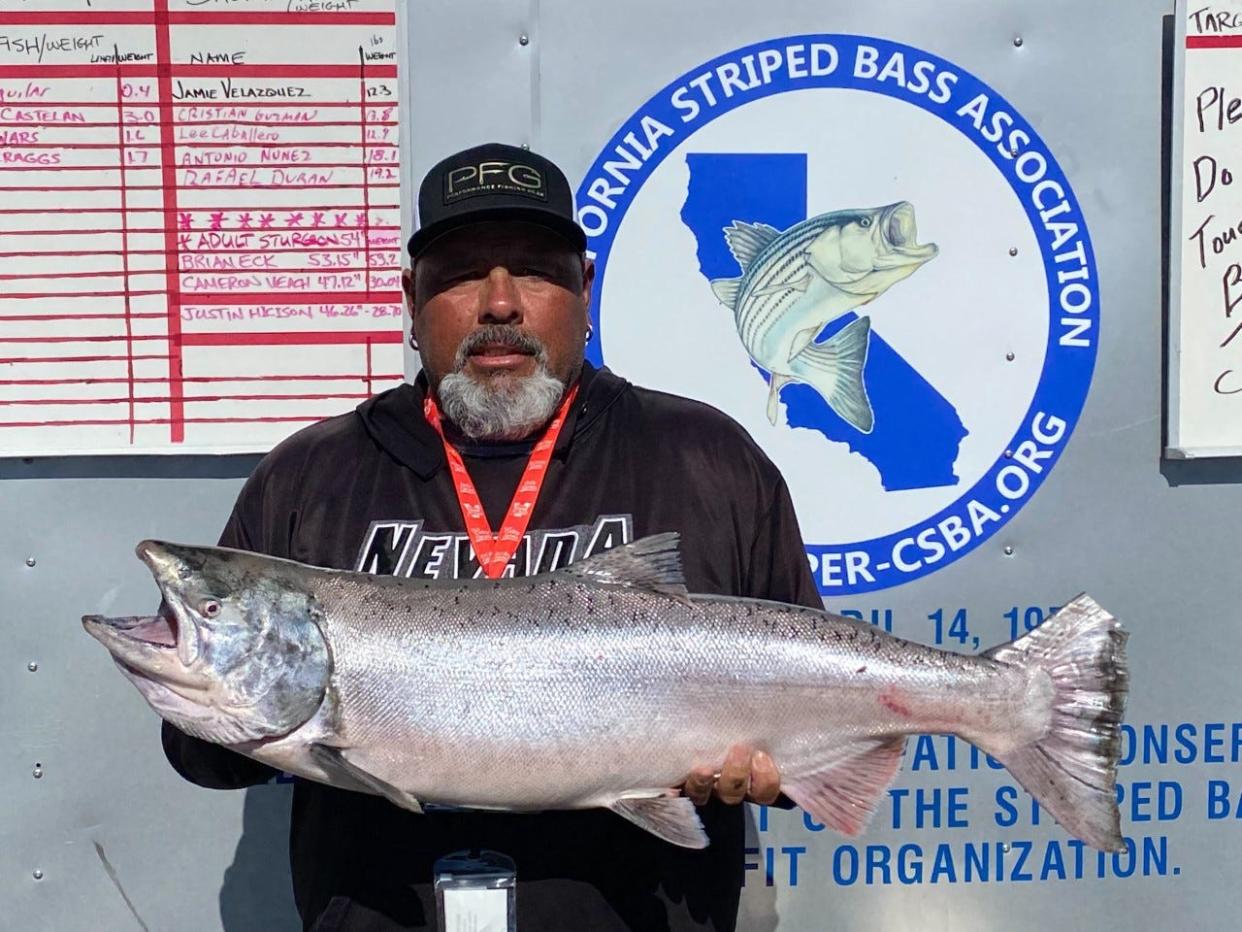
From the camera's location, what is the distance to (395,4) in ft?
10.6

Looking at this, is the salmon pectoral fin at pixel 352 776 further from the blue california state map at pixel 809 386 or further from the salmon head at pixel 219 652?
the blue california state map at pixel 809 386

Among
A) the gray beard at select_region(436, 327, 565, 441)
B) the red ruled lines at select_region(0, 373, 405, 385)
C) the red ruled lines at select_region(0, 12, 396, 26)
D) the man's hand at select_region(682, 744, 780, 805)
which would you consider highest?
the red ruled lines at select_region(0, 12, 396, 26)

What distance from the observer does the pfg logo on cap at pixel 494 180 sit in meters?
2.75

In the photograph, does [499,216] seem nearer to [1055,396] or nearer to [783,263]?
[783,263]

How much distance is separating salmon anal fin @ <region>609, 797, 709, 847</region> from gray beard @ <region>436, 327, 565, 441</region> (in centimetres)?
80

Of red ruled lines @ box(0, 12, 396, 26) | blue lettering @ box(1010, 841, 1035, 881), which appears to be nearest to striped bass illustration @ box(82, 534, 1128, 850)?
blue lettering @ box(1010, 841, 1035, 881)

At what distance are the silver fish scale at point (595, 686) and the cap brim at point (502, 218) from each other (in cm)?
78

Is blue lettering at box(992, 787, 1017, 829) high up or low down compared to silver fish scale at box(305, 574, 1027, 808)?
down

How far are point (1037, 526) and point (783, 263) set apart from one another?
3.16 feet

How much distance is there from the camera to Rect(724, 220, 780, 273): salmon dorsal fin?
334 cm

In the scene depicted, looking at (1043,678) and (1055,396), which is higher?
(1055,396)

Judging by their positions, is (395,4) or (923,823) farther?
(923,823)

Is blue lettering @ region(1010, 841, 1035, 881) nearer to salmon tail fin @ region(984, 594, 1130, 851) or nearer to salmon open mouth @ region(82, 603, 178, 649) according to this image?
A: salmon tail fin @ region(984, 594, 1130, 851)


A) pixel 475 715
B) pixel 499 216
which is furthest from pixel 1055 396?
pixel 475 715
